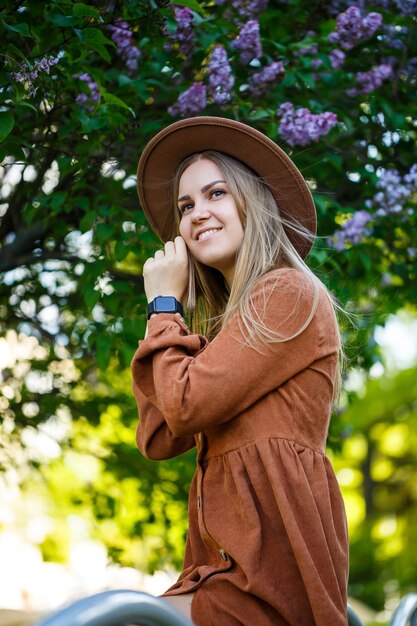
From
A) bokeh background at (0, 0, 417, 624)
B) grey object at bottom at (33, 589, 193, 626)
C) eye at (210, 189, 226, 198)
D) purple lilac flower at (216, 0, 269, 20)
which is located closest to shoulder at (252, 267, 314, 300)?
eye at (210, 189, 226, 198)

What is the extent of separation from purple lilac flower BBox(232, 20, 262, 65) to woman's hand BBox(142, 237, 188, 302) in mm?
1058

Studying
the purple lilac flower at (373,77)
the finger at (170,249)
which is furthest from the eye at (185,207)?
the purple lilac flower at (373,77)

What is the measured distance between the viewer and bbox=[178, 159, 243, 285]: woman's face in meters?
2.38

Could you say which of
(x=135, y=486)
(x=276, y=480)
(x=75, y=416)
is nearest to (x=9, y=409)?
(x=75, y=416)

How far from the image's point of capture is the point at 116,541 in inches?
197

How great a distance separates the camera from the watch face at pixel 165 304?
7.36ft

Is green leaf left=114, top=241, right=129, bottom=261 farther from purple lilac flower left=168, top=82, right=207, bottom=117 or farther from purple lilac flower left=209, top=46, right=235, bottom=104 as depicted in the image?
purple lilac flower left=209, top=46, right=235, bottom=104

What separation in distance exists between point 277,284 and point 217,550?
70cm

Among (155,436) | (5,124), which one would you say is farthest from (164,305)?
(5,124)

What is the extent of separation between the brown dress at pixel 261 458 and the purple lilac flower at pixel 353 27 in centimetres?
154

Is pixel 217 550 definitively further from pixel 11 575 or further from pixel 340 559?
pixel 11 575

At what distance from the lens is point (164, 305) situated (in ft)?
7.41

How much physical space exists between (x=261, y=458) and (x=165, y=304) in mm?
511

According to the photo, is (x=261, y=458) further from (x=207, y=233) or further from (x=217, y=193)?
(x=217, y=193)
